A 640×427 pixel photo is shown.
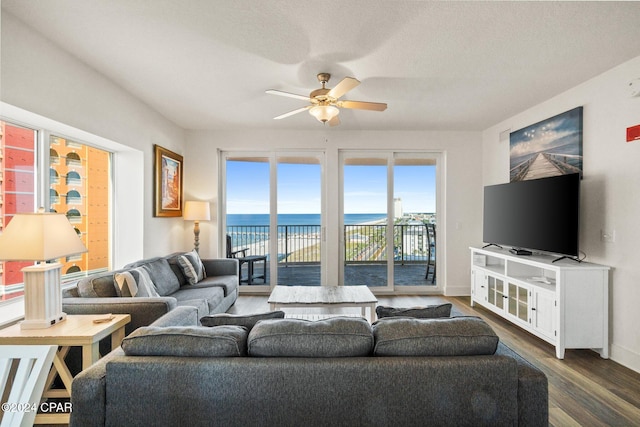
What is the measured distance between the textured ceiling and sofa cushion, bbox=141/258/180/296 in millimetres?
1833

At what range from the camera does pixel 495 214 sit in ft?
13.1

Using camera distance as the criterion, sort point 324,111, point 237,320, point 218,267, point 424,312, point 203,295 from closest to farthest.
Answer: point 237,320, point 424,312, point 324,111, point 203,295, point 218,267

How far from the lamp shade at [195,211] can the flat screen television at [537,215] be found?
3944 millimetres

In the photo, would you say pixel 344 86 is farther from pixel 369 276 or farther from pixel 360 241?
pixel 369 276

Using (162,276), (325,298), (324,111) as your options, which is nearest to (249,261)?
(162,276)

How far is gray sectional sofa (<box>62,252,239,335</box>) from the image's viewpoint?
2.29 meters

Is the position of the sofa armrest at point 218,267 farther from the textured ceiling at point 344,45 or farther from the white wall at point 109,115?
the textured ceiling at point 344,45

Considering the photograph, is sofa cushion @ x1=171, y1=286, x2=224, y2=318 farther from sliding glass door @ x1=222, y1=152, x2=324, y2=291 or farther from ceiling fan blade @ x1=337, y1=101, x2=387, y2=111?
ceiling fan blade @ x1=337, y1=101, x2=387, y2=111

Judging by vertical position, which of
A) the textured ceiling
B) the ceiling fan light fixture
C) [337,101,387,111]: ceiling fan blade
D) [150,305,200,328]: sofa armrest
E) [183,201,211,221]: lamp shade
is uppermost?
the textured ceiling

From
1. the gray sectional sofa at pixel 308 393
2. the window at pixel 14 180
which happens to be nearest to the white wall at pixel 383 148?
the window at pixel 14 180

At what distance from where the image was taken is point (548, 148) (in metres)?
3.50

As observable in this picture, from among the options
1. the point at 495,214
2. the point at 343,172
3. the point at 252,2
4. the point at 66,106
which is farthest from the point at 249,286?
the point at 252,2

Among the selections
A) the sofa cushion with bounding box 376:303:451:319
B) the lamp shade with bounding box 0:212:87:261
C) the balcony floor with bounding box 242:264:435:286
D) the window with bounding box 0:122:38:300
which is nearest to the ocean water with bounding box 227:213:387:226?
the balcony floor with bounding box 242:264:435:286

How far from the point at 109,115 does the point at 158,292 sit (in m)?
A: 1.80
